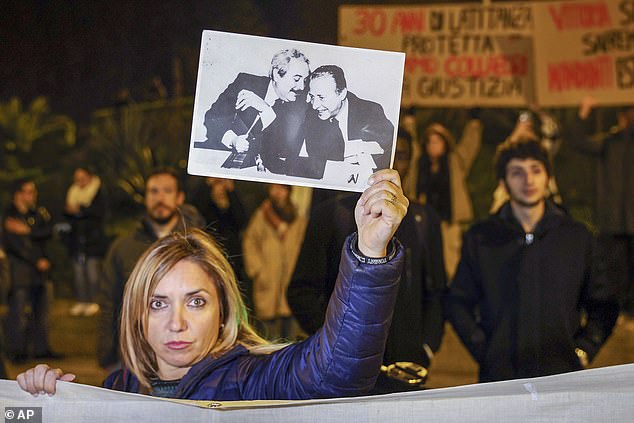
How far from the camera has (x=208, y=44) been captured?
177 centimetres

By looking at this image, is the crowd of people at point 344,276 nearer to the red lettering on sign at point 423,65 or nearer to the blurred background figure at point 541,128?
the blurred background figure at point 541,128

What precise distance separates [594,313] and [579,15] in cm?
189

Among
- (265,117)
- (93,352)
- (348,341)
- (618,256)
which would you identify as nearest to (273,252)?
(93,352)

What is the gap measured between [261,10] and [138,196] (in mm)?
1430

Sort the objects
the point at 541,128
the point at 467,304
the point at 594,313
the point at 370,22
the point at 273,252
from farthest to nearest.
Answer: the point at 541,128
the point at 273,252
the point at 370,22
the point at 467,304
the point at 594,313

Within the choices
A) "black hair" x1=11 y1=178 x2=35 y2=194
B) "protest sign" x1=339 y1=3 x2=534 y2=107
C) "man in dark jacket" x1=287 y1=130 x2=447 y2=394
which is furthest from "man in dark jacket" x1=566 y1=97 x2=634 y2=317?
"black hair" x1=11 y1=178 x2=35 y2=194

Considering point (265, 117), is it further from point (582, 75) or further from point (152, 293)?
point (582, 75)

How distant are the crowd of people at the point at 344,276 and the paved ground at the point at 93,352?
85mm

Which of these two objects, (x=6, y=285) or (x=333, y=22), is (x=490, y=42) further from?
(x=6, y=285)

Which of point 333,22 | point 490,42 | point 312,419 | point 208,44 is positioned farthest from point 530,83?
point 312,419

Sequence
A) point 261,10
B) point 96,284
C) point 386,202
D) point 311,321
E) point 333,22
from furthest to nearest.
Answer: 1. point 96,284
2. point 261,10
3. point 333,22
4. point 311,321
5. point 386,202

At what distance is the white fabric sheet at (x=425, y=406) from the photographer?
1.48 m

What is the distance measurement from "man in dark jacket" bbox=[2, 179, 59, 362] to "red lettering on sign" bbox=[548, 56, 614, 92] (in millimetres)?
3135

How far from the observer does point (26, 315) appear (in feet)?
18.7
